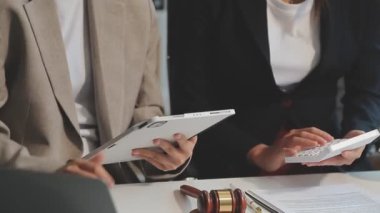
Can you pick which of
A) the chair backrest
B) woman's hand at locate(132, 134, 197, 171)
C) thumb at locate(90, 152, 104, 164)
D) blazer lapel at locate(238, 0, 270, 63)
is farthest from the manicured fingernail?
the chair backrest

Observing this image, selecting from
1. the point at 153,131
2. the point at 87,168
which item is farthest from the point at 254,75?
the point at 87,168

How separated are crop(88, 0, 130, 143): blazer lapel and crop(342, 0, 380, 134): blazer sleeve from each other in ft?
2.07

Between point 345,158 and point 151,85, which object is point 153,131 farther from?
point 345,158

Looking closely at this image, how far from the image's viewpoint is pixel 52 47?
1.10 m

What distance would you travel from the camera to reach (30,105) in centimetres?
109

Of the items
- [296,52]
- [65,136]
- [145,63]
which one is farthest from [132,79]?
[296,52]

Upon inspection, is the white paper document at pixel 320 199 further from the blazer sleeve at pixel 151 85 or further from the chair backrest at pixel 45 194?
the chair backrest at pixel 45 194

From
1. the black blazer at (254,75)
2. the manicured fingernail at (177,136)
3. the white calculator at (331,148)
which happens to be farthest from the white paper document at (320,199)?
the black blazer at (254,75)

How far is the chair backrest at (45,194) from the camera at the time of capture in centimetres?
46

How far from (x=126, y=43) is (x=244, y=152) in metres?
0.40

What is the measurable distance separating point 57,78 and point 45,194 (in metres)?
0.67

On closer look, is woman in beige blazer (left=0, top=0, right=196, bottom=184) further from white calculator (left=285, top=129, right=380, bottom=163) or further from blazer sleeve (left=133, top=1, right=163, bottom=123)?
white calculator (left=285, top=129, right=380, bottom=163)

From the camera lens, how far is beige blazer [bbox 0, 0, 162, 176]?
1.06 m

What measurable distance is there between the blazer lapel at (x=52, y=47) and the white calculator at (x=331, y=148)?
18.9 inches
